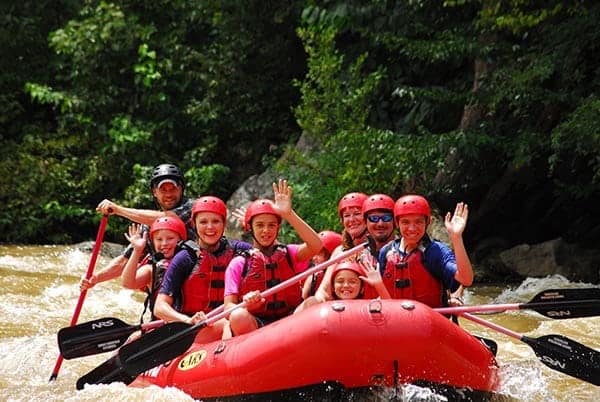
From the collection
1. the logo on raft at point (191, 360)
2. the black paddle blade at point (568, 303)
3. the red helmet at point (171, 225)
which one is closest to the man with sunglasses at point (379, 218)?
the black paddle blade at point (568, 303)

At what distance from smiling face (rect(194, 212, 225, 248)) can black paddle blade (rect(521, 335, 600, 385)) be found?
193cm

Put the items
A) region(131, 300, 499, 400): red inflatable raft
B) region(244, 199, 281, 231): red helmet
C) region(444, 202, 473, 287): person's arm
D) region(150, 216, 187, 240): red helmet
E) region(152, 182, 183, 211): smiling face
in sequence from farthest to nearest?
region(152, 182, 183, 211): smiling face, region(150, 216, 187, 240): red helmet, region(244, 199, 281, 231): red helmet, region(444, 202, 473, 287): person's arm, region(131, 300, 499, 400): red inflatable raft

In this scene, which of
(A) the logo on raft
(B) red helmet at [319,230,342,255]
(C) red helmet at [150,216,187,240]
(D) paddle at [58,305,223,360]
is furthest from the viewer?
(B) red helmet at [319,230,342,255]

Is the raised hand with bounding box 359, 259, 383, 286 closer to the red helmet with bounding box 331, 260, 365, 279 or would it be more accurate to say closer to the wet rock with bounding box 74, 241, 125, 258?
the red helmet with bounding box 331, 260, 365, 279

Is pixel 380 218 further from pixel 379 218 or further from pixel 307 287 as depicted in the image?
pixel 307 287

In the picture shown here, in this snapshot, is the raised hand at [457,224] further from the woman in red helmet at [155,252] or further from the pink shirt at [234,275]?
the woman in red helmet at [155,252]

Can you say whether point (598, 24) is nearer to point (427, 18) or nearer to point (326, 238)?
point (427, 18)

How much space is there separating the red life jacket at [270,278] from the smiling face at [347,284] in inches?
21.6

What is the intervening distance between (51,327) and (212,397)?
3.78 metres

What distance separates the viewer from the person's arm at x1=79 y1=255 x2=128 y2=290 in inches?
262

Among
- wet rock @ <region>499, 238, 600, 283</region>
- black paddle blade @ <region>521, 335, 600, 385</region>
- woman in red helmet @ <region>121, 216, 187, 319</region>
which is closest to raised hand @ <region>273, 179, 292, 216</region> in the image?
woman in red helmet @ <region>121, 216, 187, 319</region>

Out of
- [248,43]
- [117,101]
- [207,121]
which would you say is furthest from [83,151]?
[248,43]

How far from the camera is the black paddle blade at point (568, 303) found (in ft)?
18.0

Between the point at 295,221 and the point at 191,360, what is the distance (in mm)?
1006
